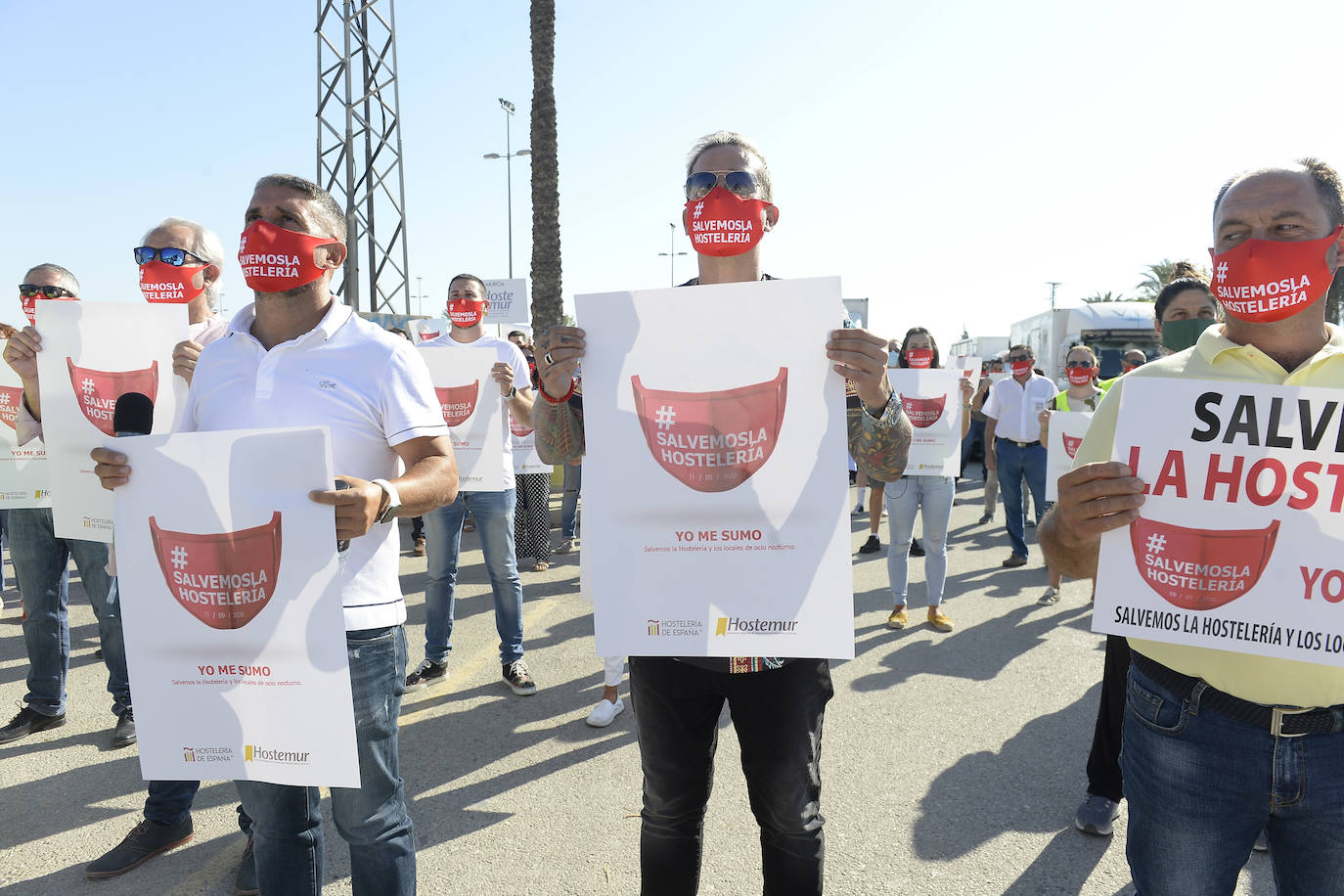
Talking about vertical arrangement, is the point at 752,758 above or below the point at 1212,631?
below

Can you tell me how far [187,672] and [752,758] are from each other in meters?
1.42

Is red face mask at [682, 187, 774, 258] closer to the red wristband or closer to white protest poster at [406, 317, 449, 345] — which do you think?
the red wristband

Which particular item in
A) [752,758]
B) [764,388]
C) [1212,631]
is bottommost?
[752,758]

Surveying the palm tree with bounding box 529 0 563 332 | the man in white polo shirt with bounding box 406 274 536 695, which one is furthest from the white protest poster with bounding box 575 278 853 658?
the palm tree with bounding box 529 0 563 332

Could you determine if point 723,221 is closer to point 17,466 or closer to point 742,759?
point 742,759

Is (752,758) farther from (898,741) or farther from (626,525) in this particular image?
(898,741)

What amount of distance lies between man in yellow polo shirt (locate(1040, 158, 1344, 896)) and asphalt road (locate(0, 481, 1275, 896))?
1404 mm

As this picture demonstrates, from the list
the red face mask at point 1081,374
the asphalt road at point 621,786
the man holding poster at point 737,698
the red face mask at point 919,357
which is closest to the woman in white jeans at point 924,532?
the asphalt road at point 621,786

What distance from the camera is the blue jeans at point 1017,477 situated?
801 cm

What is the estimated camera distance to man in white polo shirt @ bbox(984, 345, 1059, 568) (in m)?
7.88

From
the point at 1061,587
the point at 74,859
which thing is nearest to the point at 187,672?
the point at 74,859

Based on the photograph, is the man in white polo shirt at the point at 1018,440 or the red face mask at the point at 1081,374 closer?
the red face mask at the point at 1081,374

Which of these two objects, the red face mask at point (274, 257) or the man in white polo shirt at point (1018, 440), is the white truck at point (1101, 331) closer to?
the man in white polo shirt at point (1018, 440)

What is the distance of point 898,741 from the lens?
13.5 ft
